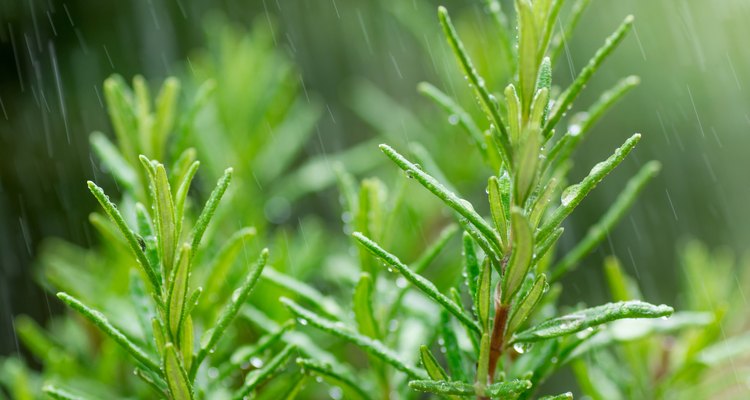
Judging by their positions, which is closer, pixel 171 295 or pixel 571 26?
pixel 171 295

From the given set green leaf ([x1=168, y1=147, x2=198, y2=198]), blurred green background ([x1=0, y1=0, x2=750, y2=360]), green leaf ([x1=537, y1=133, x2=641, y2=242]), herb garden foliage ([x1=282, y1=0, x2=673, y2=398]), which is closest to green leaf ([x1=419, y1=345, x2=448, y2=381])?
herb garden foliage ([x1=282, y1=0, x2=673, y2=398])

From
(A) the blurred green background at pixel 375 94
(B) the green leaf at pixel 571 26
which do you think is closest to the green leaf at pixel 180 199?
(B) the green leaf at pixel 571 26

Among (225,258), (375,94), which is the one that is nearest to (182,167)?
(225,258)

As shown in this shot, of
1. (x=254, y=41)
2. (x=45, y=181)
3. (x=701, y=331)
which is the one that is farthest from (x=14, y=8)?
(x=701, y=331)

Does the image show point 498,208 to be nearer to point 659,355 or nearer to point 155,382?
point 155,382

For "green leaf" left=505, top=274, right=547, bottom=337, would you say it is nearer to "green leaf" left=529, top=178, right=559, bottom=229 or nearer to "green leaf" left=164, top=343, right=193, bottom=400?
"green leaf" left=529, top=178, right=559, bottom=229
